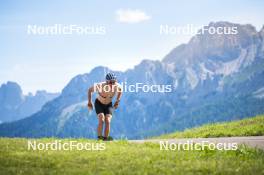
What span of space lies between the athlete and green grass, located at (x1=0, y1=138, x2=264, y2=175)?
459 cm

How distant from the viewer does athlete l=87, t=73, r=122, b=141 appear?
19.3 m

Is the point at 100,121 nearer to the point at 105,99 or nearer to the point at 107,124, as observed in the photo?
the point at 107,124

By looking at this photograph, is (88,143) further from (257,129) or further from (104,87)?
(257,129)

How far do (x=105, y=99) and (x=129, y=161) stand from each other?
25.0 ft

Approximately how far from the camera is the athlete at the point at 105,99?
19.3 metres

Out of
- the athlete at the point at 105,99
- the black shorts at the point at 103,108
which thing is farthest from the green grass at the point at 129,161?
the black shorts at the point at 103,108

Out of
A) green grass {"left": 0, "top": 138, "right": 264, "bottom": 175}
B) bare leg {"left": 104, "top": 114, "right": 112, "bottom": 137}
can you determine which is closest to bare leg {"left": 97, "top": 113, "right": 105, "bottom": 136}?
bare leg {"left": 104, "top": 114, "right": 112, "bottom": 137}

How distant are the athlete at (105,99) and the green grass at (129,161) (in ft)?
15.1

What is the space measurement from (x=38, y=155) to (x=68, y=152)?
1151mm

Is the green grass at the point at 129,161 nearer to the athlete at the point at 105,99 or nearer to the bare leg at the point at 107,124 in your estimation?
the bare leg at the point at 107,124

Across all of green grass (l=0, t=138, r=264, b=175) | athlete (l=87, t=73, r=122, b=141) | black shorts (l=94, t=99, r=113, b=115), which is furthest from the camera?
black shorts (l=94, t=99, r=113, b=115)

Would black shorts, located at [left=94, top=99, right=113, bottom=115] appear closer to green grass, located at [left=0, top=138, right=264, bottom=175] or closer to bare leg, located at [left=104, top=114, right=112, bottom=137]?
bare leg, located at [left=104, top=114, right=112, bottom=137]

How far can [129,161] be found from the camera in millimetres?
12414

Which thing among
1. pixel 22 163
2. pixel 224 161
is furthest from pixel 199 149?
pixel 22 163
